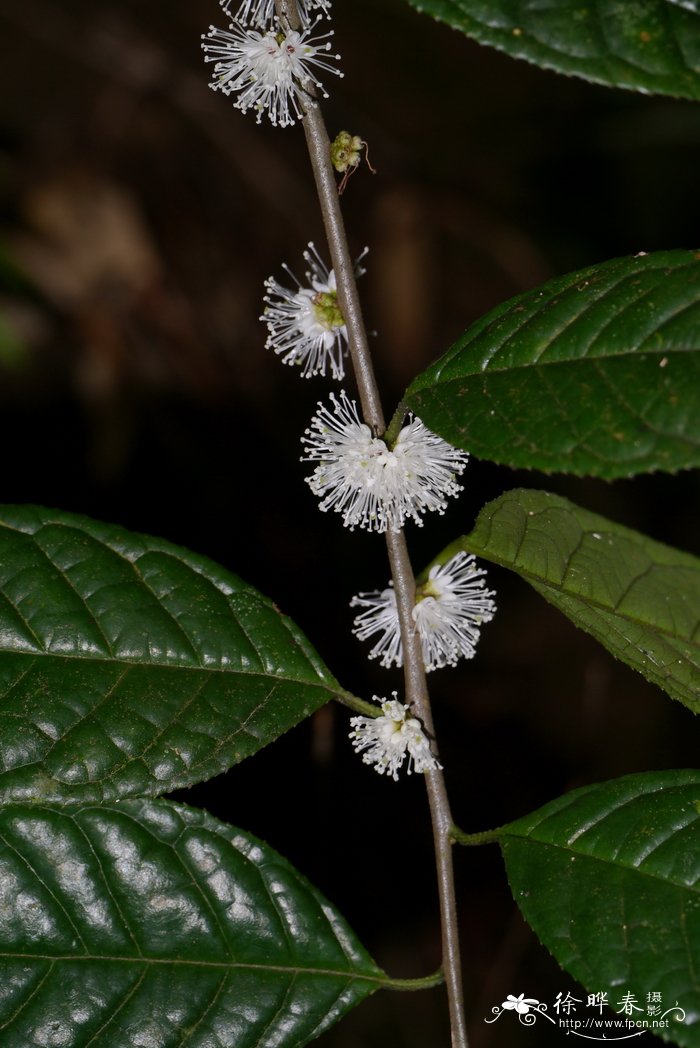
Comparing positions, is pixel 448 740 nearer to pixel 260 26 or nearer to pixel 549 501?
pixel 549 501

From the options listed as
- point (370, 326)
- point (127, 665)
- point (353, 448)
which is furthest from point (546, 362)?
point (370, 326)

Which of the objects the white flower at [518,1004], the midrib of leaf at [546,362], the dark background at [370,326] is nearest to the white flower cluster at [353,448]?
the midrib of leaf at [546,362]

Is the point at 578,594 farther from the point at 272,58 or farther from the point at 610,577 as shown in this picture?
the point at 272,58

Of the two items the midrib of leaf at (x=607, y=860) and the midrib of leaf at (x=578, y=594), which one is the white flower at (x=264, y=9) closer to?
the midrib of leaf at (x=578, y=594)

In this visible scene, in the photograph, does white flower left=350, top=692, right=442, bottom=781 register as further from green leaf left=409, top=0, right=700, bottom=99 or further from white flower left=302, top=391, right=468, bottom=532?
green leaf left=409, top=0, right=700, bottom=99

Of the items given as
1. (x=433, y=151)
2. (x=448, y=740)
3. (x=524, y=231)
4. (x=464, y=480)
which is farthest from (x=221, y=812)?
(x=433, y=151)

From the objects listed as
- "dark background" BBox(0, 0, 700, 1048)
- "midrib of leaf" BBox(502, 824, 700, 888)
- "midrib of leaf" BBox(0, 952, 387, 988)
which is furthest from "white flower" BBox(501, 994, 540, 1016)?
"dark background" BBox(0, 0, 700, 1048)
